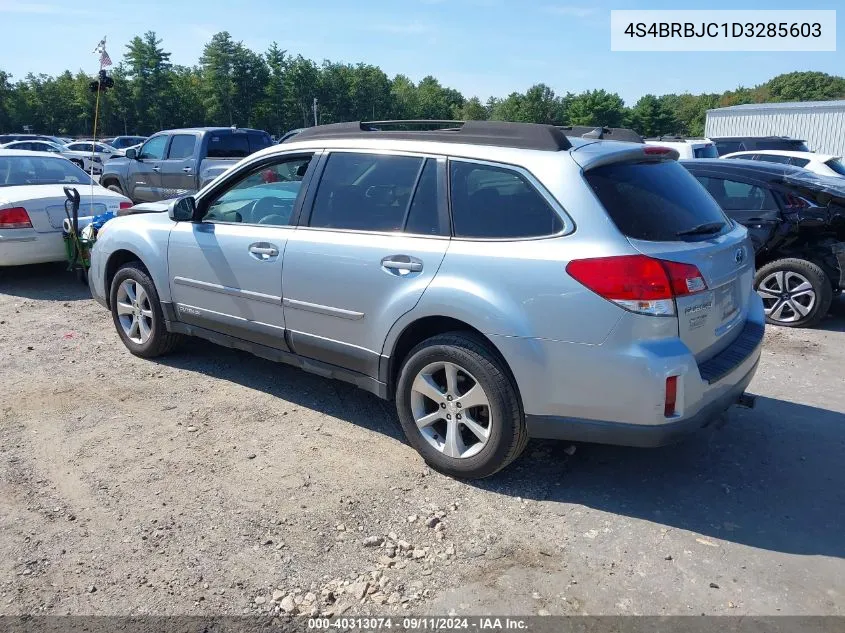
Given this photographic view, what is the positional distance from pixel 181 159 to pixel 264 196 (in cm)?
878

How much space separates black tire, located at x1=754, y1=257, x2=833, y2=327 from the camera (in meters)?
6.51

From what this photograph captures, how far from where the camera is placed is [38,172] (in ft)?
29.3

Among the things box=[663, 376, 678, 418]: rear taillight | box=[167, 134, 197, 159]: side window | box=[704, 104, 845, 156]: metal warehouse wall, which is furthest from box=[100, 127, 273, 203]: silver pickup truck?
box=[704, 104, 845, 156]: metal warehouse wall

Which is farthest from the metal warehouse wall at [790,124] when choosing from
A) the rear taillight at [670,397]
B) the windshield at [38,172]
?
the rear taillight at [670,397]

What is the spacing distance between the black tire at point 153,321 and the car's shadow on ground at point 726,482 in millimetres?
3088

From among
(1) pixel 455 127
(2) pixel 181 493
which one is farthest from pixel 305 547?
(1) pixel 455 127

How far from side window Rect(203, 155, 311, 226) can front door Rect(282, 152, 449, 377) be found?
0.26 meters

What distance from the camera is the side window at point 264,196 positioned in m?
4.47

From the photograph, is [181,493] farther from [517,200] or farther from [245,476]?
[517,200]

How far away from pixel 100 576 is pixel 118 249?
10.8 ft

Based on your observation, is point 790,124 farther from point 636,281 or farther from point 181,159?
point 636,281

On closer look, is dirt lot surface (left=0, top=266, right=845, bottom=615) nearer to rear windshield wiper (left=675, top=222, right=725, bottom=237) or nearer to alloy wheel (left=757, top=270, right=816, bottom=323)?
rear windshield wiper (left=675, top=222, right=725, bottom=237)

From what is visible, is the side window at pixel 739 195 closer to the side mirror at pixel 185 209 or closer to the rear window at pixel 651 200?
the rear window at pixel 651 200

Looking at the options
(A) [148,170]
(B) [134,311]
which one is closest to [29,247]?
(B) [134,311]
